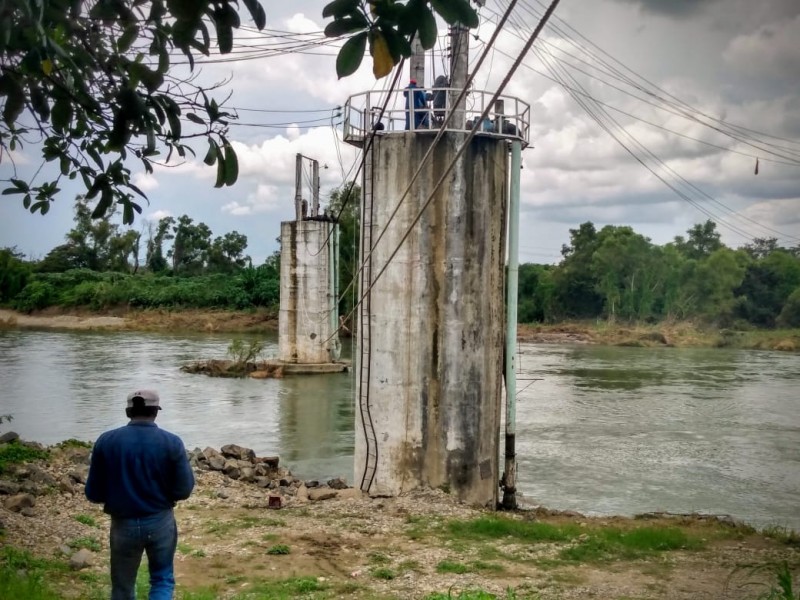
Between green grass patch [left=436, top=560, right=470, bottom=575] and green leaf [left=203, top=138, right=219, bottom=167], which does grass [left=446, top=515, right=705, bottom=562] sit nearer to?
green grass patch [left=436, top=560, right=470, bottom=575]

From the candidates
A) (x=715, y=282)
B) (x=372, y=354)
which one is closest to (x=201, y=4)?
(x=372, y=354)

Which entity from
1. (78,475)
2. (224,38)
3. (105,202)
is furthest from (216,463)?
(224,38)

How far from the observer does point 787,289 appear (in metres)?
61.3

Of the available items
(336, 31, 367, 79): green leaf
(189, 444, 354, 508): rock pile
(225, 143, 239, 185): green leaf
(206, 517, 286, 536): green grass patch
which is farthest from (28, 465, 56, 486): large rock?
(336, 31, 367, 79): green leaf

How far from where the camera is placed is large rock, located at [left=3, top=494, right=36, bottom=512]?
28.9ft

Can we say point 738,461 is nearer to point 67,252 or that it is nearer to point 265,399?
point 265,399

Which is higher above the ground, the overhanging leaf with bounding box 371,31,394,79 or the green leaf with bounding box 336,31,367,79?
the overhanging leaf with bounding box 371,31,394,79

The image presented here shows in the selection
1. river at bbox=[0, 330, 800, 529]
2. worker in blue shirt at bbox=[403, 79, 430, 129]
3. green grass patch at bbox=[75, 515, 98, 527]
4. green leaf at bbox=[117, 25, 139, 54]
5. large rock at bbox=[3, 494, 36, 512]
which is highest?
worker in blue shirt at bbox=[403, 79, 430, 129]

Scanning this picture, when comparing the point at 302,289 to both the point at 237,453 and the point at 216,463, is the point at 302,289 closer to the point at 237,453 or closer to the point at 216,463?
the point at 237,453

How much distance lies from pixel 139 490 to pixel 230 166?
2120 millimetres

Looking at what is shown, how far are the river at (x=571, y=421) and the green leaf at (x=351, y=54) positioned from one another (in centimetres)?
966

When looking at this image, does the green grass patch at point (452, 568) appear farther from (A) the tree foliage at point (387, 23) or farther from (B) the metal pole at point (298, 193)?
(B) the metal pole at point (298, 193)

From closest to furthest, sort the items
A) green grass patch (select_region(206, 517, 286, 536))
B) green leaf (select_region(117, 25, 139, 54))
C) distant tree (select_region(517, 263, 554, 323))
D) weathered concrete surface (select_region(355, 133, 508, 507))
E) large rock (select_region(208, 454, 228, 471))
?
green leaf (select_region(117, 25, 139, 54)) → green grass patch (select_region(206, 517, 286, 536)) → weathered concrete surface (select_region(355, 133, 508, 507)) → large rock (select_region(208, 454, 228, 471)) → distant tree (select_region(517, 263, 554, 323))

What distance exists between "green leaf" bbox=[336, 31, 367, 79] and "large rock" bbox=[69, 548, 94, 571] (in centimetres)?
596
